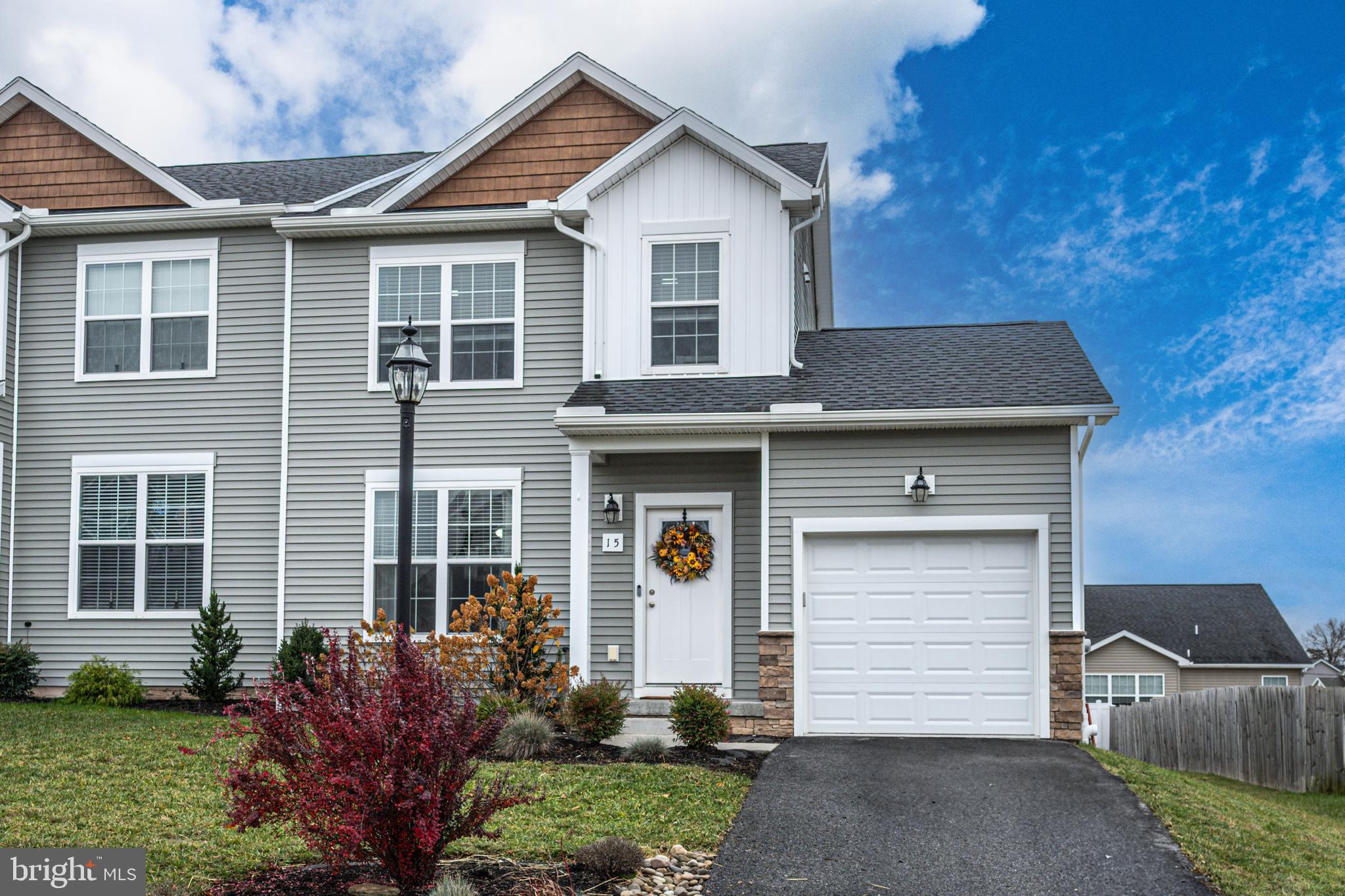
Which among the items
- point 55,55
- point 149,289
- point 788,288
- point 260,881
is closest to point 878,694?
point 788,288

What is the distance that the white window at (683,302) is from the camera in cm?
1226

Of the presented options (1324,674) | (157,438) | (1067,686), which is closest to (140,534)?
(157,438)

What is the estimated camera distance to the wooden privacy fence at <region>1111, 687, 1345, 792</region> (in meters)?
12.4

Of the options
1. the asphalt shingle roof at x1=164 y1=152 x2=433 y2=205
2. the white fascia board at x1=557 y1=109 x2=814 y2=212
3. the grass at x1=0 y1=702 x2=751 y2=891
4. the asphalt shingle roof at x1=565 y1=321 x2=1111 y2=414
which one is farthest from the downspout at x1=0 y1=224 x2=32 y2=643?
the asphalt shingle roof at x1=565 y1=321 x2=1111 y2=414

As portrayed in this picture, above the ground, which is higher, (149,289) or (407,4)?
(407,4)

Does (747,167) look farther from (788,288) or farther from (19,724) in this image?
(19,724)

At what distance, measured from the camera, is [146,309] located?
1359 cm

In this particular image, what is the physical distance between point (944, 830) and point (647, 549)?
5.55m

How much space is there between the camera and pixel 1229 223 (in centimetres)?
2159

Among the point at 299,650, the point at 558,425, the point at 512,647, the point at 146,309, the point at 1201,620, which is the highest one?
the point at 146,309

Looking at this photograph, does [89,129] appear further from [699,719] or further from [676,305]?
[699,719]

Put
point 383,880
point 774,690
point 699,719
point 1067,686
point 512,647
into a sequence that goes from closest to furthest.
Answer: point 383,880 → point 699,719 → point 1067,686 → point 774,690 → point 512,647

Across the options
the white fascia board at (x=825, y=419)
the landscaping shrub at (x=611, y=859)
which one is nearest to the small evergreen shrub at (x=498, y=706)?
the white fascia board at (x=825, y=419)

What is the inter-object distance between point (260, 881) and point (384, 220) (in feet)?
28.3
